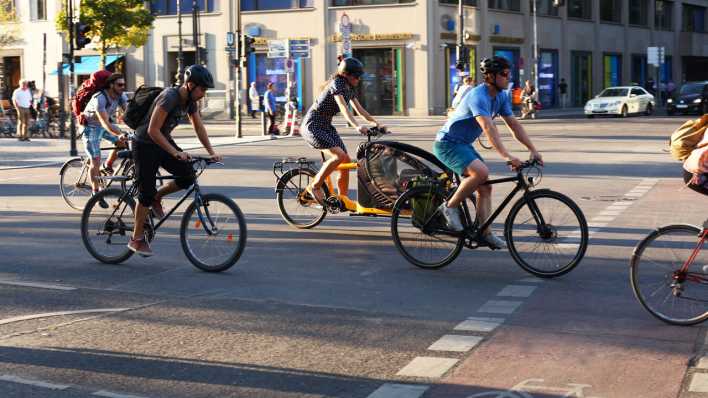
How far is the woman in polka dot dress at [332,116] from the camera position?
1119 centimetres

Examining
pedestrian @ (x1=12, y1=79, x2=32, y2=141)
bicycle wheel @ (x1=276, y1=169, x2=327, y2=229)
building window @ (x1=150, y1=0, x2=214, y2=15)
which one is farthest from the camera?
building window @ (x1=150, y1=0, x2=214, y2=15)

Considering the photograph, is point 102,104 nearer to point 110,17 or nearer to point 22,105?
point 22,105

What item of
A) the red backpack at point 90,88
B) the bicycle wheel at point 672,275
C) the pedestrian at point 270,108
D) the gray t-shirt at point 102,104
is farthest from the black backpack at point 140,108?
the pedestrian at point 270,108

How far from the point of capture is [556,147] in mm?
26141

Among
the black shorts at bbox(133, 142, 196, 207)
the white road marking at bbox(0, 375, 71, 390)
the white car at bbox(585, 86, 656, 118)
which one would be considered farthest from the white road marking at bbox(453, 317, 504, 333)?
the white car at bbox(585, 86, 656, 118)

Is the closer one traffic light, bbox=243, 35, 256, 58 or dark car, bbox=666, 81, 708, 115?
traffic light, bbox=243, 35, 256, 58

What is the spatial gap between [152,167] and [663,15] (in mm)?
70195

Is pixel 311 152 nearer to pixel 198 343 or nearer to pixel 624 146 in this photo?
pixel 624 146

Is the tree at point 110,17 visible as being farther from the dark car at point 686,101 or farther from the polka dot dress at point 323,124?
the polka dot dress at point 323,124

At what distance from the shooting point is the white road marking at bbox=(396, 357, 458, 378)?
5.91 metres

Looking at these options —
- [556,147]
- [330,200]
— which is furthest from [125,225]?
[556,147]

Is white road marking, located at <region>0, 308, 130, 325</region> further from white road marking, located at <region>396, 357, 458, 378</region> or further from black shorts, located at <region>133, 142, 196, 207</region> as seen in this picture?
white road marking, located at <region>396, 357, 458, 378</region>

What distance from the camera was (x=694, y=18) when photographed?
264 ft

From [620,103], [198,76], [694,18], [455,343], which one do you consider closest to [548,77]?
[620,103]
